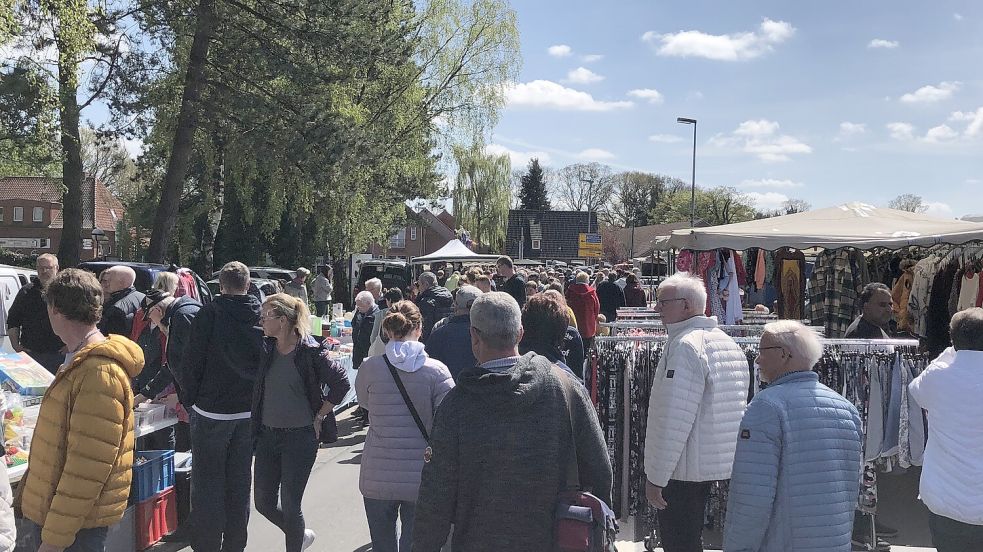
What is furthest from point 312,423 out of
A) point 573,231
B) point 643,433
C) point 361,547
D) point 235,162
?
point 573,231

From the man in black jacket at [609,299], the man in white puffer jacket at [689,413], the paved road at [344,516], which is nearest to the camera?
the man in white puffer jacket at [689,413]

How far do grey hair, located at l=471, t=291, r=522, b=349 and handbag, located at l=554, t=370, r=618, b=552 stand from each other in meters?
0.29

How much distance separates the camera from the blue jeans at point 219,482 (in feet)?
16.4

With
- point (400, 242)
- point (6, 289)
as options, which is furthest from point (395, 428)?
point (400, 242)

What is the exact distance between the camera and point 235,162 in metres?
22.4

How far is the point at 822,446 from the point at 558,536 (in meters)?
1.21

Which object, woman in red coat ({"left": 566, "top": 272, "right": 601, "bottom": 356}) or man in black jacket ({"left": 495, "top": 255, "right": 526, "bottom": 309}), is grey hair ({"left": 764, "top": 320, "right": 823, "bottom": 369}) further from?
man in black jacket ({"left": 495, "top": 255, "right": 526, "bottom": 309})

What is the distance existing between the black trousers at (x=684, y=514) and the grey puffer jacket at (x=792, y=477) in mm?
912

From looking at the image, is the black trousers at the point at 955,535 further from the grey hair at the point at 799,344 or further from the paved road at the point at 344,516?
the paved road at the point at 344,516

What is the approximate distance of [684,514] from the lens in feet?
13.9

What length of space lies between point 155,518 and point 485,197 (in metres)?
54.6

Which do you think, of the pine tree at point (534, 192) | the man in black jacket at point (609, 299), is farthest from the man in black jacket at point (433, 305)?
the pine tree at point (534, 192)

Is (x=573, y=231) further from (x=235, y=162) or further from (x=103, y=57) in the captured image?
(x=103, y=57)

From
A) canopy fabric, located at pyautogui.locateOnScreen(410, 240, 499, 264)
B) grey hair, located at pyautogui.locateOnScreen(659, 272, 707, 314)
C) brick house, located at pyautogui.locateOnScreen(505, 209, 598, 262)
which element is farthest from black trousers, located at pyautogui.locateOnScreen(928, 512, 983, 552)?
brick house, located at pyautogui.locateOnScreen(505, 209, 598, 262)
